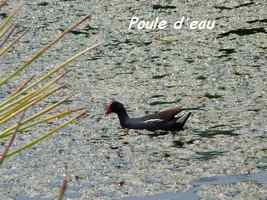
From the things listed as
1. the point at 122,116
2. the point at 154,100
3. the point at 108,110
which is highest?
the point at 154,100

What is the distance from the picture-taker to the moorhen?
8.12 meters

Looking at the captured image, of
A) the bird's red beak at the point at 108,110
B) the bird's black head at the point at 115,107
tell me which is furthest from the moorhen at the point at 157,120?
the bird's red beak at the point at 108,110

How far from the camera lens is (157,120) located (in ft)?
26.8

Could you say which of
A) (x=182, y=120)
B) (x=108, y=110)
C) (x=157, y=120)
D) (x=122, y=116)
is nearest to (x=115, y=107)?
(x=122, y=116)

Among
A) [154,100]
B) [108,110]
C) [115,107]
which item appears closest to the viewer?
[115,107]

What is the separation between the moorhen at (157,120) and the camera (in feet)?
26.6

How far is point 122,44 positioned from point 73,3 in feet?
6.46

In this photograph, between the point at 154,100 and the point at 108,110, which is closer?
the point at 108,110

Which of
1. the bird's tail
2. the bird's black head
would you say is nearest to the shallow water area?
the bird's tail

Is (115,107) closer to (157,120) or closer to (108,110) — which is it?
(108,110)

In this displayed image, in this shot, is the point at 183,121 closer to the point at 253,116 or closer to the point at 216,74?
the point at 253,116

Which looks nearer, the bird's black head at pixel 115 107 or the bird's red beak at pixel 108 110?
the bird's black head at pixel 115 107

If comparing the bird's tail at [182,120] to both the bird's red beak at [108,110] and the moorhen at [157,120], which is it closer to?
the moorhen at [157,120]

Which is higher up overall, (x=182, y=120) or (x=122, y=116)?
(x=122, y=116)
